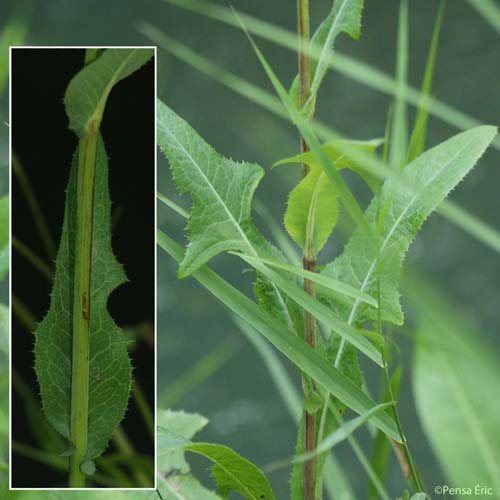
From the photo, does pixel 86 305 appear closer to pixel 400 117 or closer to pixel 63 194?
pixel 63 194

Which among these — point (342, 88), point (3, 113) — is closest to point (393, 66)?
point (342, 88)

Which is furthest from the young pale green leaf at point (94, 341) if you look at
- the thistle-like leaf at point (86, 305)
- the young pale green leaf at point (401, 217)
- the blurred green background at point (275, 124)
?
the blurred green background at point (275, 124)

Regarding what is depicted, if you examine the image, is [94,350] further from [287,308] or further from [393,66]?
[393,66]

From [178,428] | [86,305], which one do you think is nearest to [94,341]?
[86,305]

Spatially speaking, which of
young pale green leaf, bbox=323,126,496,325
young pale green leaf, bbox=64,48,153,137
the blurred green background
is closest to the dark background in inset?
young pale green leaf, bbox=64,48,153,137

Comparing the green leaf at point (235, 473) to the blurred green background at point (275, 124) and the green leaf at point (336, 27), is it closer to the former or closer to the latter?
the green leaf at point (336, 27)

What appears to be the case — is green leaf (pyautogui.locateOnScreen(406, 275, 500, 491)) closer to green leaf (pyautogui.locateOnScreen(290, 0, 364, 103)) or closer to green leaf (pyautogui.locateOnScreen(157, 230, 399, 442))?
green leaf (pyautogui.locateOnScreen(157, 230, 399, 442))
